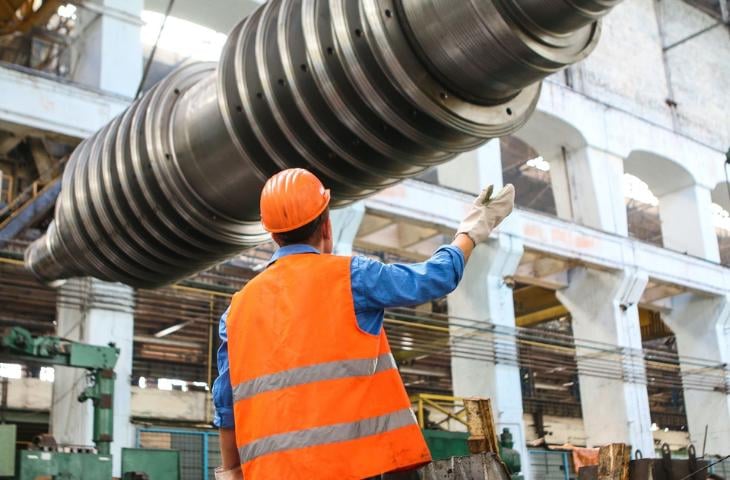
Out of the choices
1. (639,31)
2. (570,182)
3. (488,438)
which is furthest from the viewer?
(639,31)

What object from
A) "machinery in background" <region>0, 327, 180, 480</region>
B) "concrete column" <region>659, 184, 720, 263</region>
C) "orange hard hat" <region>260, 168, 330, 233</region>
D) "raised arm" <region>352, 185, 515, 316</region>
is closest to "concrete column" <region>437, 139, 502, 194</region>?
"concrete column" <region>659, 184, 720, 263</region>

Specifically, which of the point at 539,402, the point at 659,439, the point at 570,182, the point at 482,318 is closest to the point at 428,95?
the point at 482,318

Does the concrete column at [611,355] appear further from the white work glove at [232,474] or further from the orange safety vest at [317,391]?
the orange safety vest at [317,391]

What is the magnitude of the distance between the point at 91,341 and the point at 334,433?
8426mm

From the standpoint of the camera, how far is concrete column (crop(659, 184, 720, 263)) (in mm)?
17438

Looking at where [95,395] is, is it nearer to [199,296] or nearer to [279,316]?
[199,296]

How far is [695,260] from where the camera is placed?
55.8ft

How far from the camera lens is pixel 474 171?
1422 cm

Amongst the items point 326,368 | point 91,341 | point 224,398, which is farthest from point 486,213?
point 91,341

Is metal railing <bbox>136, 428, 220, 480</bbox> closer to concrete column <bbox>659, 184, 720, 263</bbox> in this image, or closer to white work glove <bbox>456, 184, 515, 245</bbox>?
white work glove <bbox>456, 184, 515, 245</bbox>

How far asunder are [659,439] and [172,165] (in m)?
22.4

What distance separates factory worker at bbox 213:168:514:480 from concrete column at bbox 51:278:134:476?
8135 mm

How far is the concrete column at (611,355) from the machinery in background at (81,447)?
27.8ft

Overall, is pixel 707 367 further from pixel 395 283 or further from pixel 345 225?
pixel 395 283
